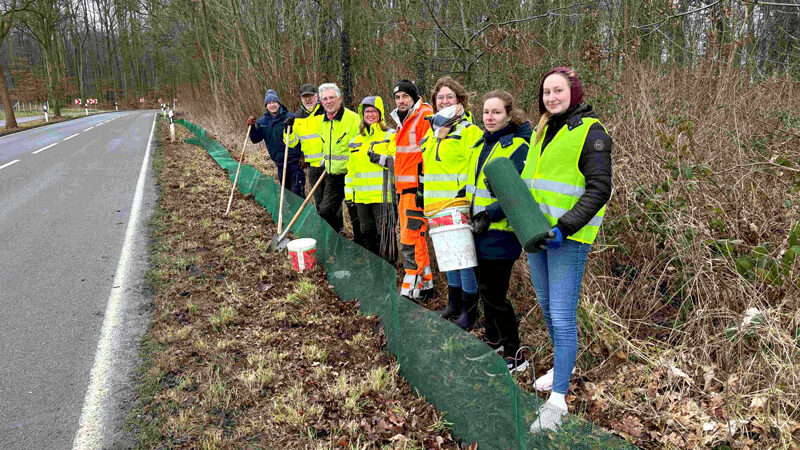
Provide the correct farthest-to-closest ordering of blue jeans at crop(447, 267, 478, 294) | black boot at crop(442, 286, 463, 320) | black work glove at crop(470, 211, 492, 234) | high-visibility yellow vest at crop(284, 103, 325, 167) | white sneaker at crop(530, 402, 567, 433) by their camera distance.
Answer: high-visibility yellow vest at crop(284, 103, 325, 167), black boot at crop(442, 286, 463, 320), blue jeans at crop(447, 267, 478, 294), black work glove at crop(470, 211, 492, 234), white sneaker at crop(530, 402, 567, 433)

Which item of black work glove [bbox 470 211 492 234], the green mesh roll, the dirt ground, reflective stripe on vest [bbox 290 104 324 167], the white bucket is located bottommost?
the dirt ground

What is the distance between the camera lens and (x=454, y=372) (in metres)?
2.99

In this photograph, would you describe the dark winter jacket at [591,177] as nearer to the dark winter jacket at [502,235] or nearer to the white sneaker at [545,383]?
the dark winter jacket at [502,235]

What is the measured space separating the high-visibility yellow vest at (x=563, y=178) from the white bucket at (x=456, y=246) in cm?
62

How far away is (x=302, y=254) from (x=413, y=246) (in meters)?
1.40

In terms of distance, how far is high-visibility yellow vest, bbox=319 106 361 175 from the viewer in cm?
586

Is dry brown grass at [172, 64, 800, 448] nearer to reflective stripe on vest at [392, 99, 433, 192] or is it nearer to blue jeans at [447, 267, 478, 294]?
blue jeans at [447, 267, 478, 294]

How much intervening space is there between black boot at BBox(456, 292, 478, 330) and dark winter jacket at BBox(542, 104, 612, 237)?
5.28 feet

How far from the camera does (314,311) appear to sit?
185 inches

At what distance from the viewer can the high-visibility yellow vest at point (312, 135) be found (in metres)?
6.32

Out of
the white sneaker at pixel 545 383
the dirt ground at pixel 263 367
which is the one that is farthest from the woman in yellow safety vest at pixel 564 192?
the dirt ground at pixel 263 367

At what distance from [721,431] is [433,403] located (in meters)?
1.59

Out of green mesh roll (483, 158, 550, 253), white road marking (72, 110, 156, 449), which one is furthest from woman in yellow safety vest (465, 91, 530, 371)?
white road marking (72, 110, 156, 449)

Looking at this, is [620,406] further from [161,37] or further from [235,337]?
[161,37]
